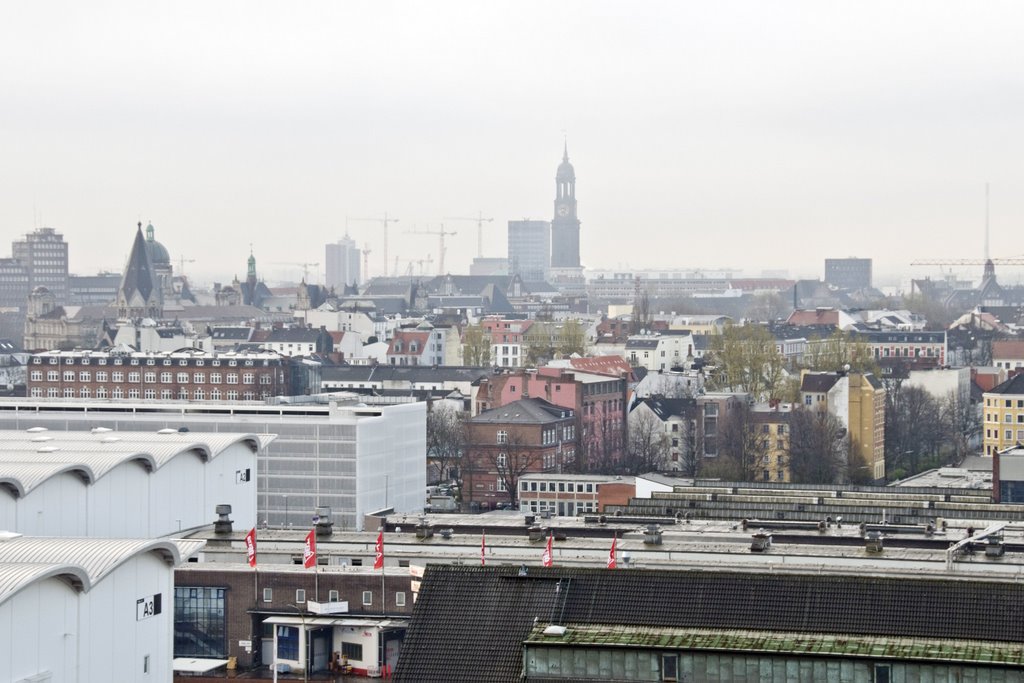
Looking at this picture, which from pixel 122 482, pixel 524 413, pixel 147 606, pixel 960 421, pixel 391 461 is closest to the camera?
pixel 147 606

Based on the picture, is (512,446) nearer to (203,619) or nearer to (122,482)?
(122,482)

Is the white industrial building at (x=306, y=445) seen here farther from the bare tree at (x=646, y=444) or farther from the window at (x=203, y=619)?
the window at (x=203, y=619)

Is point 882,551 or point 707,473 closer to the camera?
point 882,551

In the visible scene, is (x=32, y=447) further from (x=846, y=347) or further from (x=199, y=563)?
(x=846, y=347)

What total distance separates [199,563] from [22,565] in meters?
9.34

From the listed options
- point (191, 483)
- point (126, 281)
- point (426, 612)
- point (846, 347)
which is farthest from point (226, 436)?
point (126, 281)

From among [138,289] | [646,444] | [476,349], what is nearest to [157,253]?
[138,289]

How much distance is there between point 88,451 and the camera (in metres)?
40.8

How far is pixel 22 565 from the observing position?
26.2 m

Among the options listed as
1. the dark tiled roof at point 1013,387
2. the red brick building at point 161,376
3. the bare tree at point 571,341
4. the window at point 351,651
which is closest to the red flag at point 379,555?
the window at point 351,651

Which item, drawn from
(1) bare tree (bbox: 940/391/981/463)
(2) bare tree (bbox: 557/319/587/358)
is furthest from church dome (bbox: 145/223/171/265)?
(1) bare tree (bbox: 940/391/981/463)

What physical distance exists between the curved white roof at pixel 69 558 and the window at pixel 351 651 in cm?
462

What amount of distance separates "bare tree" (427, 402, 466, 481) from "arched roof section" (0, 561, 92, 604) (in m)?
43.1

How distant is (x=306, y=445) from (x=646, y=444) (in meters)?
20.3
